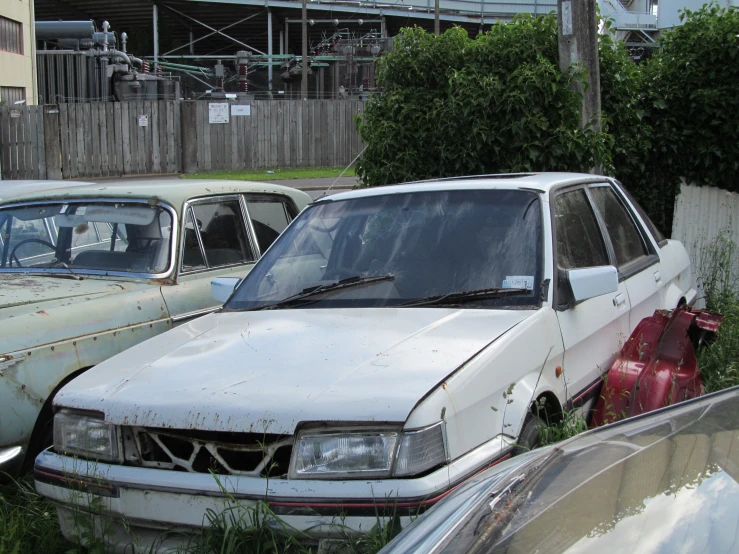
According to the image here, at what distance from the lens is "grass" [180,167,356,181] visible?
23469 millimetres

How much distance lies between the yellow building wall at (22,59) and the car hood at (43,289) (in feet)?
69.3

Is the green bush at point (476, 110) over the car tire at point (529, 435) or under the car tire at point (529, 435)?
over

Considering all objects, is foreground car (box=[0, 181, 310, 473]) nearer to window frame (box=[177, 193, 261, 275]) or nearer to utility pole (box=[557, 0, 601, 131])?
window frame (box=[177, 193, 261, 275])

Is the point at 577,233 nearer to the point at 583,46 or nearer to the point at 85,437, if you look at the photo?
the point at 85,437

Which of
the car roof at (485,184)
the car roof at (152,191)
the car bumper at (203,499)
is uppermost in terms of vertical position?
the car roof at (152,191)

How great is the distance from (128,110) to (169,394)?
24111 millimetres

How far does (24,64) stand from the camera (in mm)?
25250

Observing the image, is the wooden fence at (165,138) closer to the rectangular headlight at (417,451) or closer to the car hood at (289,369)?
the car hood at (289,369)

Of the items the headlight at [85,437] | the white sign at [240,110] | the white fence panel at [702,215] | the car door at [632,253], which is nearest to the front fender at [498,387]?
the headlight at [85,437]

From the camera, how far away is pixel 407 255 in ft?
13.1

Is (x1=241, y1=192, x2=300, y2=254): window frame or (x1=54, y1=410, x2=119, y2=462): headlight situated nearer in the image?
(x1=54, y1=410, x2=119, y2=462): headlight

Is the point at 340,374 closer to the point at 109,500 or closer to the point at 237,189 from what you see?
the point at 109,500

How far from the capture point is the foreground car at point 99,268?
409cm

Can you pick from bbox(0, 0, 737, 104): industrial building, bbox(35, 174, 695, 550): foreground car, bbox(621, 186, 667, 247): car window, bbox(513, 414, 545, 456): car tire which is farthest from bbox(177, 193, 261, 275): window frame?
bbox(0, 0, 737, 104): industrial building
